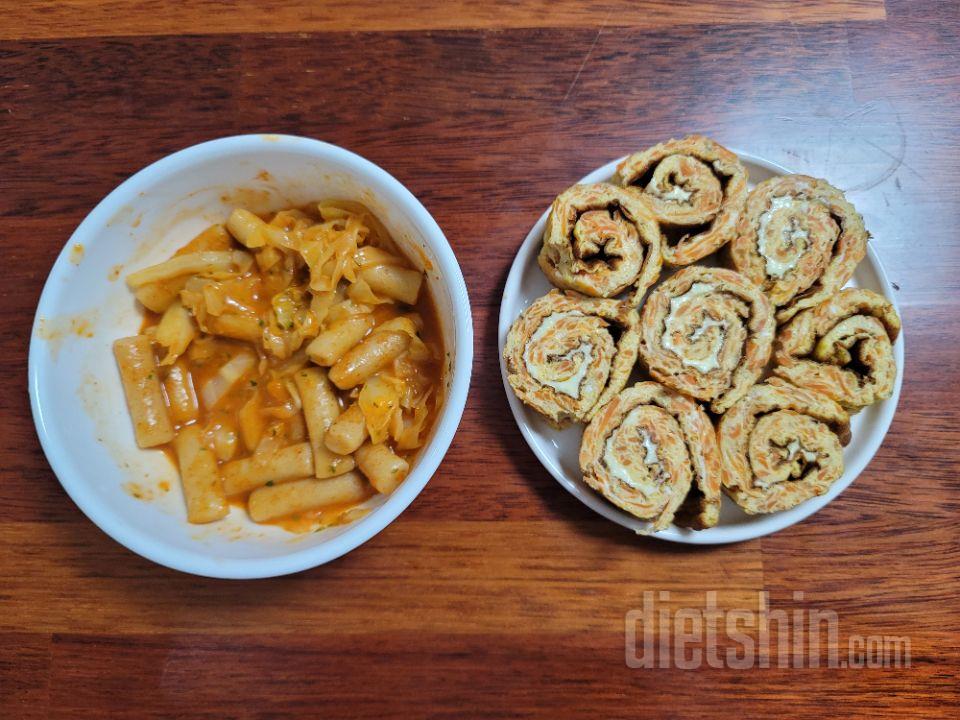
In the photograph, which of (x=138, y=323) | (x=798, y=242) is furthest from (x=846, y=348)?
(x=138, y=323)

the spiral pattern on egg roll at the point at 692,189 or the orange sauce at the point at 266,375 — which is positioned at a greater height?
the spiral pattern on egg roll at the point at 692,189

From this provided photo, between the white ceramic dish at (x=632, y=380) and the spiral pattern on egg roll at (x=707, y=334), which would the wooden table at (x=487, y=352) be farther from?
the spiral pattern on egg roll at (x=707, y=334)

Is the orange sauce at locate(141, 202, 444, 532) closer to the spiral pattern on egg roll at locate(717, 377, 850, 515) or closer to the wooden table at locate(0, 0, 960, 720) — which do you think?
the wooden table at locate(0, 0, 960, 720)

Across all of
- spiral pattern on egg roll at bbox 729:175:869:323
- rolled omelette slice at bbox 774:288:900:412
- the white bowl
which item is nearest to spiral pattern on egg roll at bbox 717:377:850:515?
rolled omelette slice at bbox 774:288:900:412

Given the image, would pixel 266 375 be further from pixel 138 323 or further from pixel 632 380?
pixel 632 380

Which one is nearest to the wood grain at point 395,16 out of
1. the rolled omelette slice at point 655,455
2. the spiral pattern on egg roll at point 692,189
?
the spiral pattern on egg roll at point 692,189

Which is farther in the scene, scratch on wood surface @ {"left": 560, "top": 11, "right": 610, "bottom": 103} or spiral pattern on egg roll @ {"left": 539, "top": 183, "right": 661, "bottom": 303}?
scratch on wood surface @ {"left": 560, "top": 11, "right": 610, "bottom": 103}
